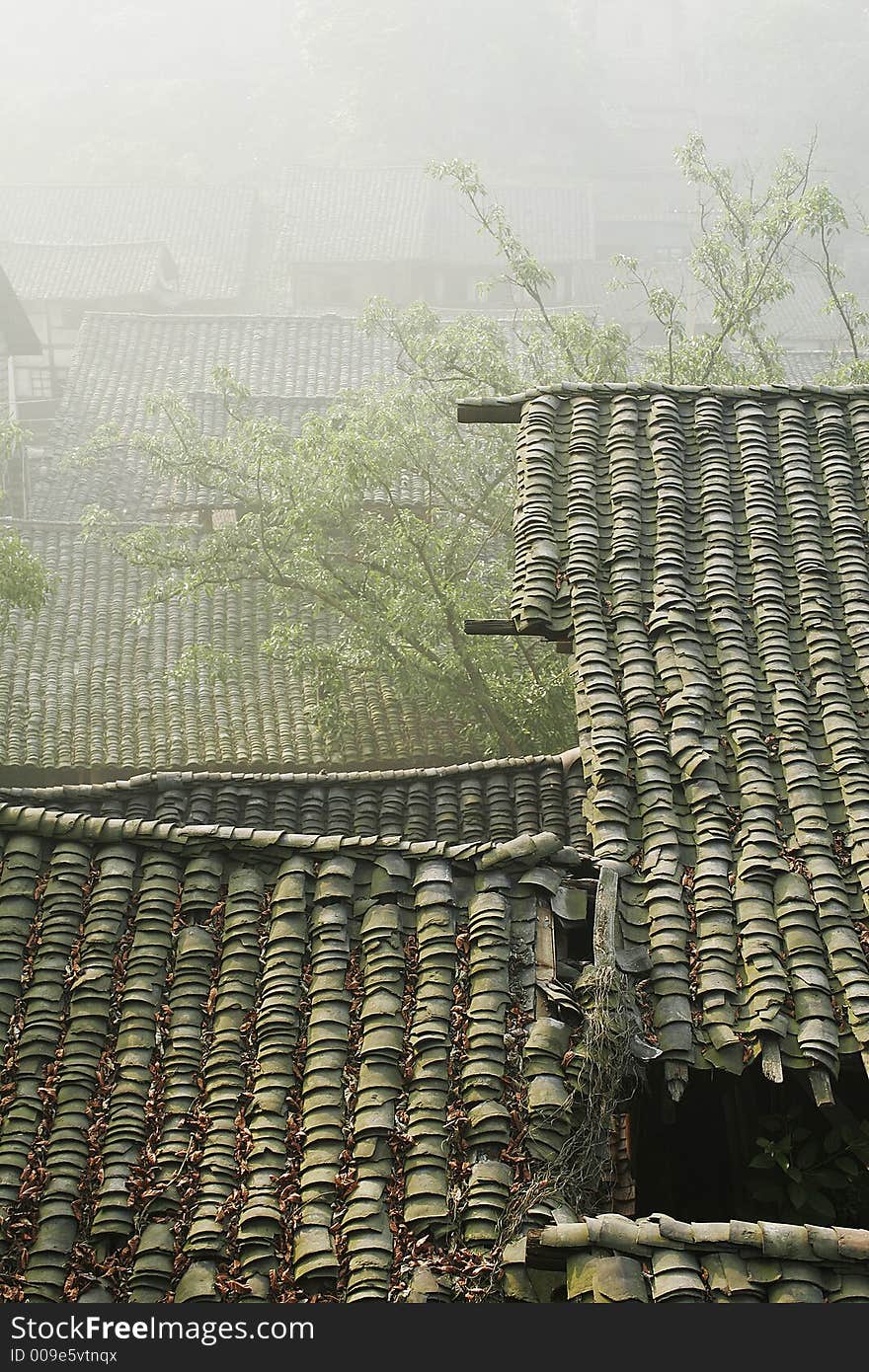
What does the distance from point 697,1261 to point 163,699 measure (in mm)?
12960

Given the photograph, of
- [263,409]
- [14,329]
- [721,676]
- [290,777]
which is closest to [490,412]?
[721,676]

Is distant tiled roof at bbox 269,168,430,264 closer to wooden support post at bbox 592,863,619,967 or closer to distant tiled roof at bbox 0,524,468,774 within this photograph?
distant tiled roof at bbox 0,524,468,774

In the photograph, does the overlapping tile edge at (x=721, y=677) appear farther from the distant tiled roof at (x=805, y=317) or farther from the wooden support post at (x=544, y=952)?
the distant tiled roof at (x=805, y=317)

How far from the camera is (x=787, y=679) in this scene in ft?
23.4

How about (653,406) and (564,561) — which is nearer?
(564,561)

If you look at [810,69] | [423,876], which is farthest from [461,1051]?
[810,69]

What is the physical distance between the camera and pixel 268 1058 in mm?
5746

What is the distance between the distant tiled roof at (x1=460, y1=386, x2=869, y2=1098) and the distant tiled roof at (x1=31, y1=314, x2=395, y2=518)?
18.3 metres

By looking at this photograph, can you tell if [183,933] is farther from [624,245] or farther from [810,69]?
[810,69]

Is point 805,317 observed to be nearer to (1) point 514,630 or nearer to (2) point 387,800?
(2) point 387,800

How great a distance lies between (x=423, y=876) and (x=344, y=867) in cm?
36

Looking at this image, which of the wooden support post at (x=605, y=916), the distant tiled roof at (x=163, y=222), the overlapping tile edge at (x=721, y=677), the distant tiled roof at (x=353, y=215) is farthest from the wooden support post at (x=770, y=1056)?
the distant tiled roof at (x=163, y=222)

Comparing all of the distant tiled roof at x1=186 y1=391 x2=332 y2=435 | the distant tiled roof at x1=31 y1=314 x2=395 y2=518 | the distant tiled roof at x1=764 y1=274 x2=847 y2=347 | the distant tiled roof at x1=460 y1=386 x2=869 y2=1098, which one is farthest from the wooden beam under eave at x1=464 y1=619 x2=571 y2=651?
the distant tiled roof at x1=764 y1=274 x2=847 y2=347

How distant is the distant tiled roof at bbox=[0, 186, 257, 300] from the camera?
38406 mm
